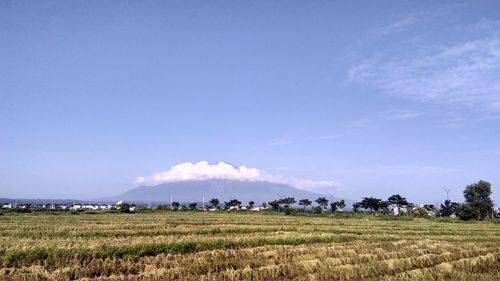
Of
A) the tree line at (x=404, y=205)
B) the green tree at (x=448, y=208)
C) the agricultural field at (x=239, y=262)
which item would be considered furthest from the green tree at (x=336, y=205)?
the agricultural field at (x=239, y=262)

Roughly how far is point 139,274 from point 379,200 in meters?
116

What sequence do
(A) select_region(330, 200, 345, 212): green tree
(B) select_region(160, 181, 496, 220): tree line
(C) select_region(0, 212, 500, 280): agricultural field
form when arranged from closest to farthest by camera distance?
(C) select_region(0, 212, 500, 280): agricultural field < (B) select_region(160, 181, 496, 220): tree line < (A) select_region(330, 200, 345, 212): green tree

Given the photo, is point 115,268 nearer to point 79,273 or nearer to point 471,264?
point 79,273

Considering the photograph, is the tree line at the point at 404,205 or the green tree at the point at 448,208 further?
the green tree at the point at 448,208

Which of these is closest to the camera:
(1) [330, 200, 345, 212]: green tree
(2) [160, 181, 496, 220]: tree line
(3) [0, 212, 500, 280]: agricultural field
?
(3) [0, 212, 500, 280]: agricultural field

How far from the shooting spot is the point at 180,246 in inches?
794

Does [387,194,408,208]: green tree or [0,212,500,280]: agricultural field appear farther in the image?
[387,194,408,208]: green tree

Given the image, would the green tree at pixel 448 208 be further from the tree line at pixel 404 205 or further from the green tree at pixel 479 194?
the green tree at pixel 479 194

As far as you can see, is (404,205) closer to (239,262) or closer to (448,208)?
(448,208)

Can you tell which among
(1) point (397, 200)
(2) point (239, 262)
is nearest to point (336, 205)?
(1) point (397, 200)

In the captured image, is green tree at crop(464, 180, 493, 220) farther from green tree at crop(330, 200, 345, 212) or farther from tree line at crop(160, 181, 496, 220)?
green tree at crop(330, 200, 345, 212)

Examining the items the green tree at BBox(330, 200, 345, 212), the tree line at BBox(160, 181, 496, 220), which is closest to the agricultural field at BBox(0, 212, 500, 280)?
the tree line at BBox(160, 181, 496, 220)

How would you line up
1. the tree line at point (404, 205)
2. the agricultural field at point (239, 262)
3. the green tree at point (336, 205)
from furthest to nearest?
the green tree at point (336, 205) < the tree line at point (404, 205) < the agricultural field at point (239, 262)

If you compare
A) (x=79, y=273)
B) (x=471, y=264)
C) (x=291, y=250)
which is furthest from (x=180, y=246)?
(x=471, y=264)
